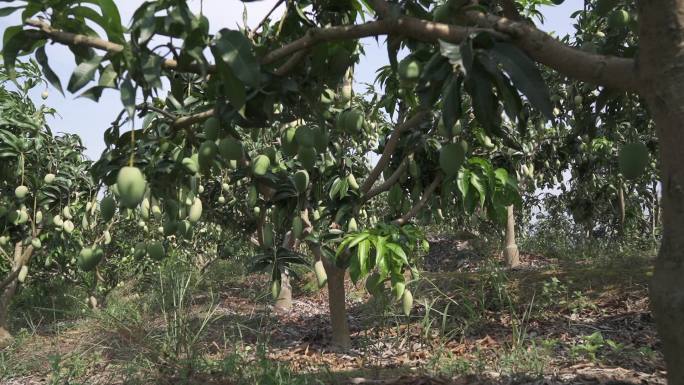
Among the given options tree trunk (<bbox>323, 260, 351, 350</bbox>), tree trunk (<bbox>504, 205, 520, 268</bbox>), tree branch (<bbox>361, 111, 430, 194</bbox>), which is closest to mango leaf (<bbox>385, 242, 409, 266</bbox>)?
tree branch (<bbox>361, 111, 430, 194</bbox>)

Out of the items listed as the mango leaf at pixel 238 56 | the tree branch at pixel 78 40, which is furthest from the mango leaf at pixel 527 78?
the tree branch at pixel 78 40

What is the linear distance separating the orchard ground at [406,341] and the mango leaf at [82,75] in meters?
1.36

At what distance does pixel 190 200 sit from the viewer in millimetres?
1798

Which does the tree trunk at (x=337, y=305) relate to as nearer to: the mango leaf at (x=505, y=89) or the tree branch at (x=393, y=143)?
the tree branch at (x=393, y=143)

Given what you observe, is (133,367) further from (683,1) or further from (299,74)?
(683,1)

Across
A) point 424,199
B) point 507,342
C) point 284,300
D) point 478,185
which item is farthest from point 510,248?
point 478,185

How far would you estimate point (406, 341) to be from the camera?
9.30 ft

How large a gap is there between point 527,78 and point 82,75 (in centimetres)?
79

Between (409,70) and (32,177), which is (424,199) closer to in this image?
(409,70)

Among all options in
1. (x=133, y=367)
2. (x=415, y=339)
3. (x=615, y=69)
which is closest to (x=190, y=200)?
(x=133, y=367)

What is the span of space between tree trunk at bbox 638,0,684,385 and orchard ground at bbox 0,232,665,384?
0.89 meters

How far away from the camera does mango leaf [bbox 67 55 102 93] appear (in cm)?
103

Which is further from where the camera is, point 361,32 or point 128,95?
point 361,32

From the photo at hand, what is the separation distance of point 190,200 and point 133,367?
0.92m
